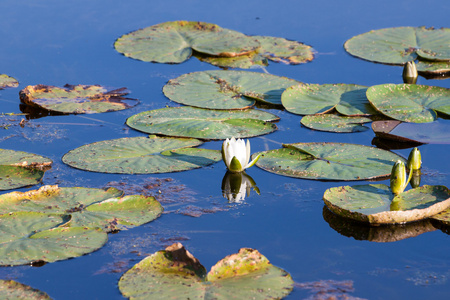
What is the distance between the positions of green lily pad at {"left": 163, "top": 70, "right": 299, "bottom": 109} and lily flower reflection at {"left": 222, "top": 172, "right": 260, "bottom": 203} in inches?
46.5

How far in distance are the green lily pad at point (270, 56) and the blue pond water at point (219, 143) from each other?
151 mm

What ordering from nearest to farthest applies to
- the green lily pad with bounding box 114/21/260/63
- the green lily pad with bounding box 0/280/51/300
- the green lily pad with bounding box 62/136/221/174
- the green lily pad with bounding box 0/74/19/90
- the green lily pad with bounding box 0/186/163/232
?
1. the green lily pad with bounding box 0/280/51/300
2. the green lily pad with bounding box 0/186/163/232
3. the green lily pad with bounding box 62/136/221/174
4. the green lily pad with bounding box 0/74/19/90
5. the green lily pad with bounding box 114/21/260/63

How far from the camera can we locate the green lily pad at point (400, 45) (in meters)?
6.73

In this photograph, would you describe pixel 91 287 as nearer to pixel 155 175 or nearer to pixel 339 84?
pixel 155 175

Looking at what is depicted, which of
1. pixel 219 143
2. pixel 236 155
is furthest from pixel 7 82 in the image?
pixel 236 155

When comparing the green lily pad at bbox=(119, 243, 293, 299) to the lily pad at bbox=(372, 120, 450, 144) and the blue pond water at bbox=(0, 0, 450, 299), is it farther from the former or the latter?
the lily pad at bbox=(372, 120, 450, 144)

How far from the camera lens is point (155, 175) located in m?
4.42

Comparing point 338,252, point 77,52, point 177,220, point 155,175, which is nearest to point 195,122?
point 155,175

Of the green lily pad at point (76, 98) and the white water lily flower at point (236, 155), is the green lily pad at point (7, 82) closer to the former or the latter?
the green lily pad at point (76, 98)

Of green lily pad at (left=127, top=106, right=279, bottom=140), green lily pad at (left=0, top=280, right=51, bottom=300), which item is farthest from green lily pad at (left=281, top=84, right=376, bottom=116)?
green lily pad at (left=0, top=280, right=51, bottom=300)

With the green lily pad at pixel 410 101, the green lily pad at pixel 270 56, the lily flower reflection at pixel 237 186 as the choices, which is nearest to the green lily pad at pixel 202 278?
the lily flower reflection at pixel 237 186

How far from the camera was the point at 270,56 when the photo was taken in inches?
271

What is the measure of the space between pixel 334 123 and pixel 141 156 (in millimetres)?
1704

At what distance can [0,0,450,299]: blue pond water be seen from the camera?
3305mm
